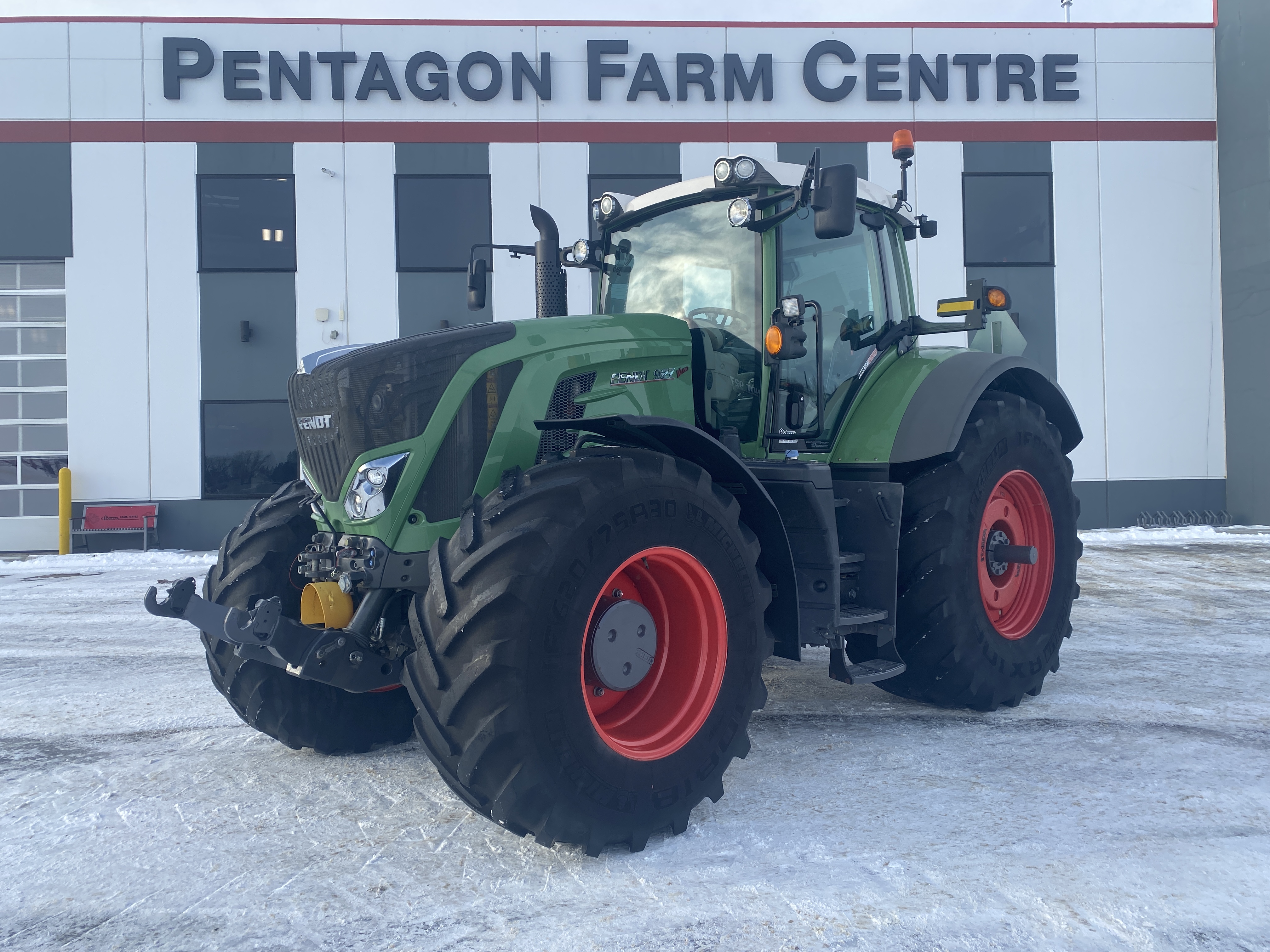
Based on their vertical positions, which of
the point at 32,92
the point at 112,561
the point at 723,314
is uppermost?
the point at 32,92

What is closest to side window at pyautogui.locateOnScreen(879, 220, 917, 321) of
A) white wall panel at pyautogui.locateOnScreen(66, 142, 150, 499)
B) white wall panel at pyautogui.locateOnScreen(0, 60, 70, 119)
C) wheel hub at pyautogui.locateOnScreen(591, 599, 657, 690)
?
wheel hub at pyautogui.locateOnScreen(591, 599, 657, 690)

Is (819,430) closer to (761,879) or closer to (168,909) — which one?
(761,879)

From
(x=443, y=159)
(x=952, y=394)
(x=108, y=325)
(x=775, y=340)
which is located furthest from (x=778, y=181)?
(x=108, y=325)

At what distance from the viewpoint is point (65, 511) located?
1317 centimetres

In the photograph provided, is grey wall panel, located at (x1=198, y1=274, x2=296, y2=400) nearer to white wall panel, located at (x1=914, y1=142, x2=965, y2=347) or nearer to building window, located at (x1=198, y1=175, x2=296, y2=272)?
building window, located at (x1=198, y1=175, x2=296, y2=272)

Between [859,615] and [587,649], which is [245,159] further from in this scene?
[587,649]

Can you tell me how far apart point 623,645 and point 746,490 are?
810mm

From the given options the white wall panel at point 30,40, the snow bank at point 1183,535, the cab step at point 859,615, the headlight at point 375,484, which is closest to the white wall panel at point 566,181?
the white wall panel at point 30,40

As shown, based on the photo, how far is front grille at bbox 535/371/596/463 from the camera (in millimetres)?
3549

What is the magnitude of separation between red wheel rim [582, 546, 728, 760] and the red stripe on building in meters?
11.9

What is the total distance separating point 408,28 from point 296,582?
12.2 metres

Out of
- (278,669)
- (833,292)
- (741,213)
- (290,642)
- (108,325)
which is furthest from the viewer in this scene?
(108,325)

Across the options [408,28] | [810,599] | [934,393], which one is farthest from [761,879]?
[408,28]

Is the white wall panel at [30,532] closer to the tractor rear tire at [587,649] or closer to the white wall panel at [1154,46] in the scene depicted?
the tractor rear tire at [587,649]
